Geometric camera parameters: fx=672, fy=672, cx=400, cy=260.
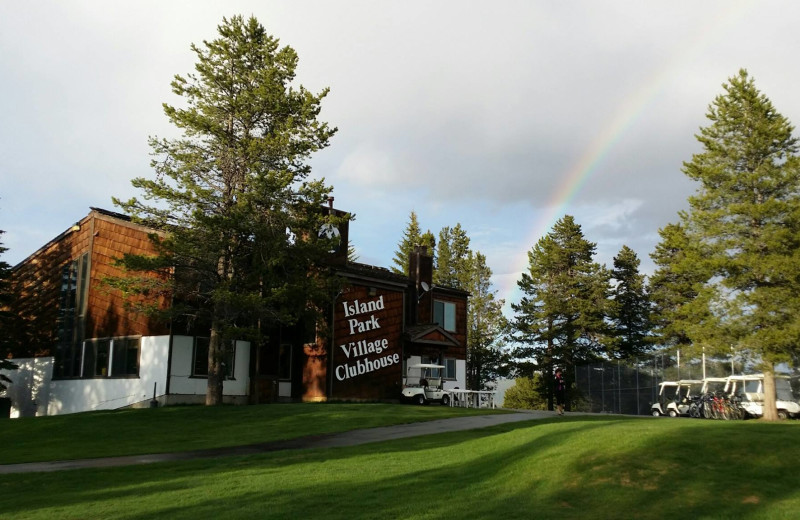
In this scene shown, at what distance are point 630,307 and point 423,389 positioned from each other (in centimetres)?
2745

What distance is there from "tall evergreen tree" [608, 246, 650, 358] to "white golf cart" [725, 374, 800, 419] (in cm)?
2173

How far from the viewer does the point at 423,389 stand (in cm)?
3400

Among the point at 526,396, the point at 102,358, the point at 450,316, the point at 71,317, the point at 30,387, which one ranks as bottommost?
the point at 526,396

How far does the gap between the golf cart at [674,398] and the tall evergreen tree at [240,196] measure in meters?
18.1

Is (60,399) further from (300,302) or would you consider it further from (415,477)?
(415,477)

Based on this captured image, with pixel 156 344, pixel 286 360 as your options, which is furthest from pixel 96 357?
pixel 286 360

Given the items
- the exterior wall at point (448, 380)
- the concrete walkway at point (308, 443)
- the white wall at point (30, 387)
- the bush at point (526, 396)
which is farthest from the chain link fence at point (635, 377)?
the white wall at point (30, 387)

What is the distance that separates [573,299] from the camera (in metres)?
51.0

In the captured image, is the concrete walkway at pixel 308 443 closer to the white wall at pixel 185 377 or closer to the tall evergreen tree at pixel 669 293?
the white wall at pixel 185 377

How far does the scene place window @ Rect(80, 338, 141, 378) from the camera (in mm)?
29891

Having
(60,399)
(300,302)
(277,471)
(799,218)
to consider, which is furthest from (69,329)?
(799,218)

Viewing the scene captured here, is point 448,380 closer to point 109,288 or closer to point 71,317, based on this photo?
point 109,288

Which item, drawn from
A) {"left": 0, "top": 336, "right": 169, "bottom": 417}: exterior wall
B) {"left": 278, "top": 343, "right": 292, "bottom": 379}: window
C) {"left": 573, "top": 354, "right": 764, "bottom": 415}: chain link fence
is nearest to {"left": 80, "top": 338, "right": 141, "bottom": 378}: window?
{"left": 0, "top": 336, "right": 169, "bottom": 417}: exterior wall

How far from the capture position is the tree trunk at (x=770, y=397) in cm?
2712
